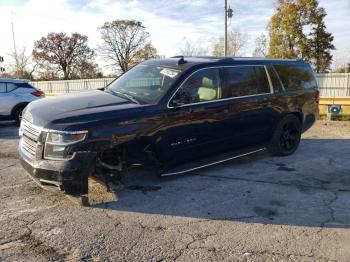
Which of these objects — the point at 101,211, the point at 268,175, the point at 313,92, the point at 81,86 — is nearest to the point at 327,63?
the point at 81,86

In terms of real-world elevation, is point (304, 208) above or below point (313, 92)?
below

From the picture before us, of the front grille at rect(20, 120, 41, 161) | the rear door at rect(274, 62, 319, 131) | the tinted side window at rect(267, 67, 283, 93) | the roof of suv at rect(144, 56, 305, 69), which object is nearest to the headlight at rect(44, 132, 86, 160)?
the front grille at rect(20, 120, 41, 161)

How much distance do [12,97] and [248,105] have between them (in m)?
8.12

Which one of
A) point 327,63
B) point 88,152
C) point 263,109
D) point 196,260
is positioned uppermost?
point 327,63

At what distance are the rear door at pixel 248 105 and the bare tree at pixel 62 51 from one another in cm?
6238

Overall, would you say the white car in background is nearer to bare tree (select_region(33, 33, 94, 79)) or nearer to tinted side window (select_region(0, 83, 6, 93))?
tinted side window (select_region(0, 83, 6, 93))

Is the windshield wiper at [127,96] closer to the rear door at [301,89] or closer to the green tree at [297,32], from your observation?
the rear door at [301,89]

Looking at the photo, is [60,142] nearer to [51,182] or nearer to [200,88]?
[51,182]

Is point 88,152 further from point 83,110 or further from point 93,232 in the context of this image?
point 93,232

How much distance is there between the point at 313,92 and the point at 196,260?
5.40 m

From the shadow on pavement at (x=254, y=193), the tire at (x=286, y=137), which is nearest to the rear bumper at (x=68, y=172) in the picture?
the shadow on pavement at (x=254, y=193)

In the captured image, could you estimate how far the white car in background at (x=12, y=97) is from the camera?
11.0 metres

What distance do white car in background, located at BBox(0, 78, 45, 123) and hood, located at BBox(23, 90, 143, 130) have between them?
6706 millimetres

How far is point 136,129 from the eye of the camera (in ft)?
15.4
